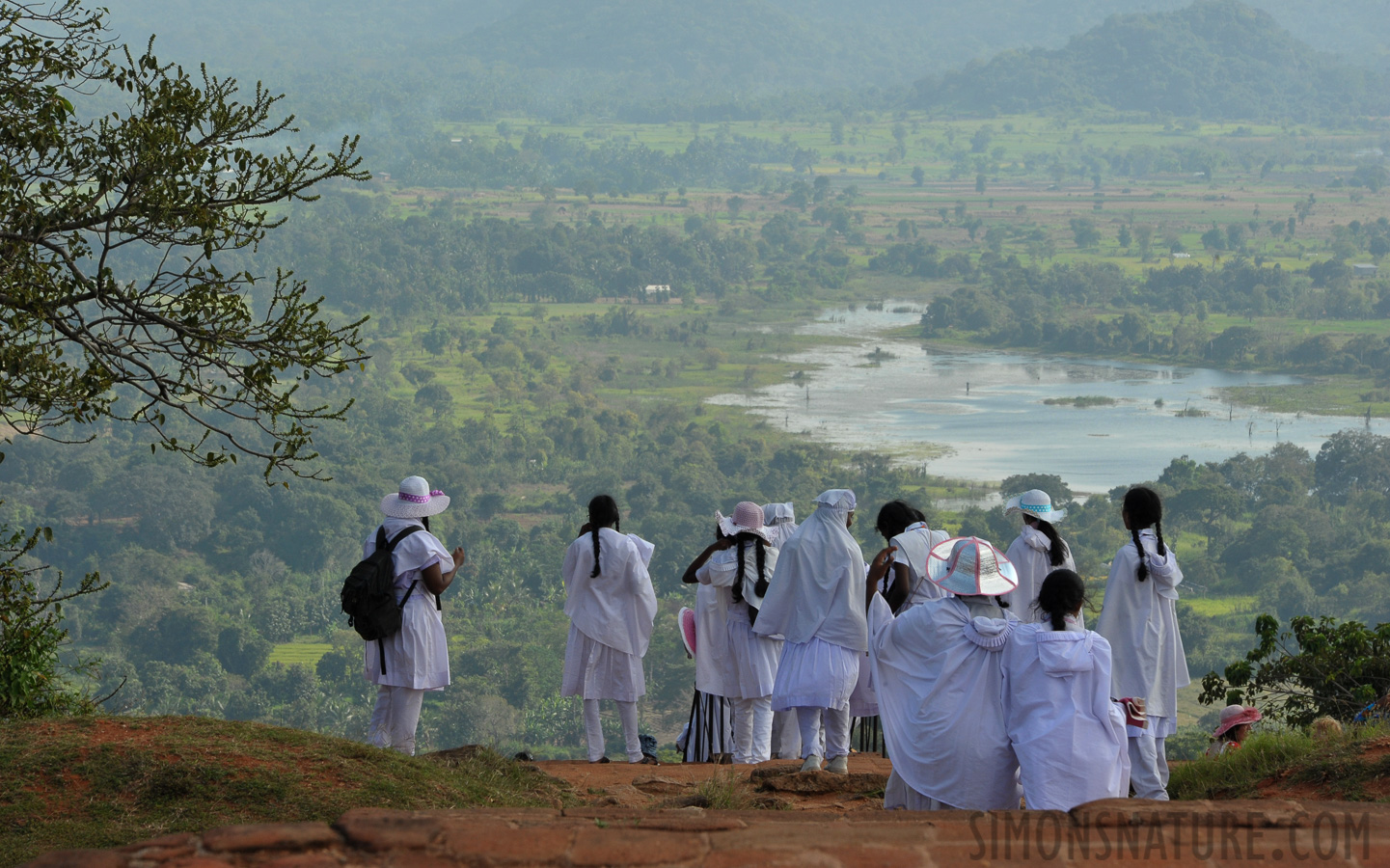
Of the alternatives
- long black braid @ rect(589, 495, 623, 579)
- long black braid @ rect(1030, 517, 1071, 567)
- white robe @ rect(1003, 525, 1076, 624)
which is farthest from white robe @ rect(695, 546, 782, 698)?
long black braid @ rect(1030, 517, 1071, 567)

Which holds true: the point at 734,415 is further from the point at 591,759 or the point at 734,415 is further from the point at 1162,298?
the point at 591,759

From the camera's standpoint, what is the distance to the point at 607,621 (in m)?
8.27

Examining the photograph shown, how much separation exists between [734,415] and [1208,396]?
2871 cm

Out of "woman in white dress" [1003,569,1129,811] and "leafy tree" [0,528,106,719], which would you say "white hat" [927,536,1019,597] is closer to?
"woman in white dress" [1003,569,1129,811]

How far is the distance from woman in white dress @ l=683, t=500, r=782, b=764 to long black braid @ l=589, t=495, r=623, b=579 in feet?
1.77

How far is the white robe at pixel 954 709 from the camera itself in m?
5.08

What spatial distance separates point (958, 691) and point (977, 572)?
0.45 meters

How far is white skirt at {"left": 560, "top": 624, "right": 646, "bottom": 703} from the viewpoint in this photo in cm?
833

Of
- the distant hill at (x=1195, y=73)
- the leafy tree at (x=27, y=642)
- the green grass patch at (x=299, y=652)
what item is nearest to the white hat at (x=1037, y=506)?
the leafy tree at (x=27, y=642)

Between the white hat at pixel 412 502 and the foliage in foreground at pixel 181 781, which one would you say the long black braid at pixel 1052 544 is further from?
the white hat at pixel 412 502

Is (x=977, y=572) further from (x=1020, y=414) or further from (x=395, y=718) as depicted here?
(x=1020, y=414)

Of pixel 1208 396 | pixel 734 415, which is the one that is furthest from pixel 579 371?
pixel 1208 396

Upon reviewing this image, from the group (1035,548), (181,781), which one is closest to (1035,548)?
(1035,548)

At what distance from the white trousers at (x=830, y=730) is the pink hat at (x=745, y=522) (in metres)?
1.07
